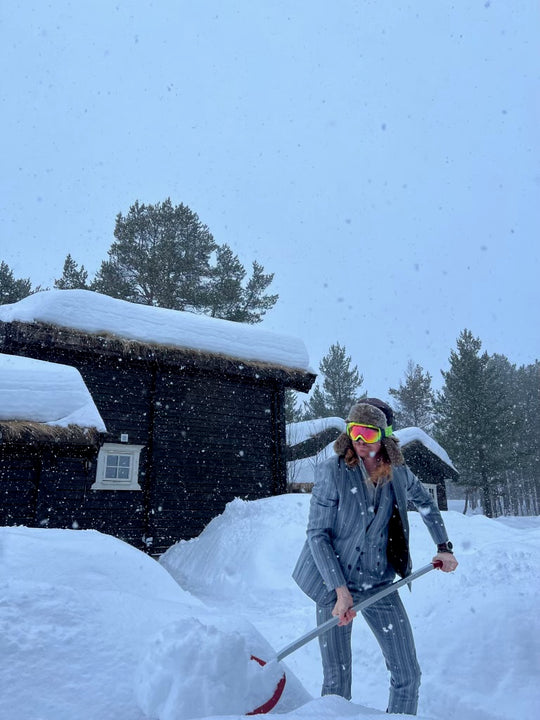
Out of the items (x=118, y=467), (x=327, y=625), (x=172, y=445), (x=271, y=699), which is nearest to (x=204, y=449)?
(x=172, y=445)

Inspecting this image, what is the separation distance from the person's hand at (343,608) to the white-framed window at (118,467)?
8.25 metres

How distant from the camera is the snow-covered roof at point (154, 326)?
9.84m

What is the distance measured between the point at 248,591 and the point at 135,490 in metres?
3.64

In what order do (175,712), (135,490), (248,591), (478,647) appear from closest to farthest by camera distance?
1. (175,712)
2. (478,647)
3. (248,591)
4. (135,490)

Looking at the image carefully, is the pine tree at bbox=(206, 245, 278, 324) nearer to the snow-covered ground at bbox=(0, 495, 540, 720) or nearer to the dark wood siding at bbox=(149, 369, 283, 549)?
the dark wood siding at bbox=(149, 369, 283, 549)

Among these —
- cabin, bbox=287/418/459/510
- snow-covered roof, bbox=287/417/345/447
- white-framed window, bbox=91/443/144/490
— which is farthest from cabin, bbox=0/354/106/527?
snow-covered roof, bbox=287/417/345/447

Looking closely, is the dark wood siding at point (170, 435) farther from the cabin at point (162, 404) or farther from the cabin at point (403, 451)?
the cabin at point (403, 451)

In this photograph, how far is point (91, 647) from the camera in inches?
84.9

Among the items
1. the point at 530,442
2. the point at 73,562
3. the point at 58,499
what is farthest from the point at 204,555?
the point at 530,442

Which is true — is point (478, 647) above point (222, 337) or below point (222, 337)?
below

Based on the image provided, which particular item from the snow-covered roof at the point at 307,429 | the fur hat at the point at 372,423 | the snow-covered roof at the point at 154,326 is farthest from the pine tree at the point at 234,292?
the fur hat at the point at 372,423

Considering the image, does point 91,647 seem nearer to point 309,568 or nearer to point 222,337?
point 309,568

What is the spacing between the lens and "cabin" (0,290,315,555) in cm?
978

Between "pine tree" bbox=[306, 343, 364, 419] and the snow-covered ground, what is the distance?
3053 cm
